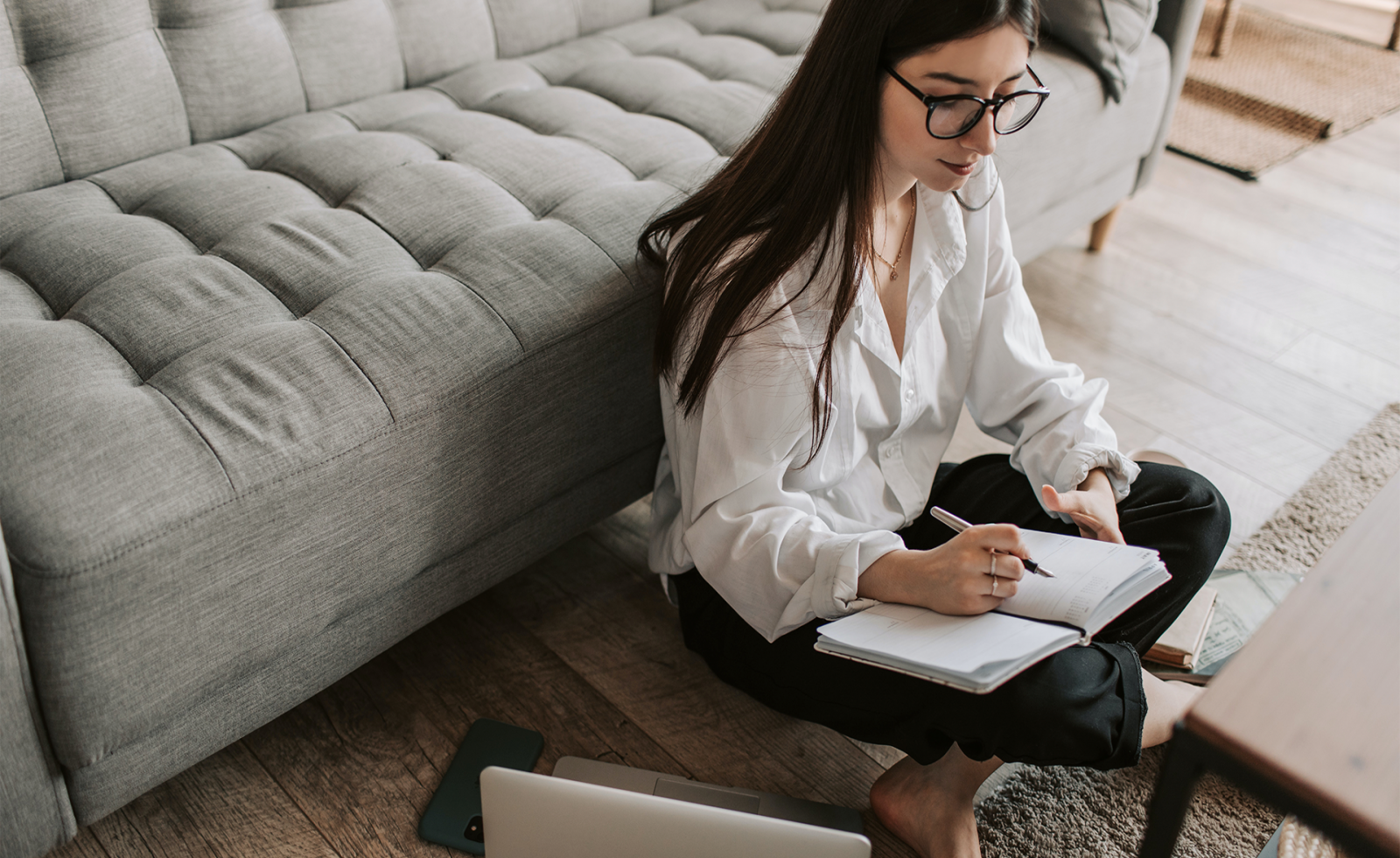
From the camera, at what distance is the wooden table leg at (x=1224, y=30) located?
2932mm

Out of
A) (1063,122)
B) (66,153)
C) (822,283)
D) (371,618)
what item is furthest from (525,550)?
(1063,122)

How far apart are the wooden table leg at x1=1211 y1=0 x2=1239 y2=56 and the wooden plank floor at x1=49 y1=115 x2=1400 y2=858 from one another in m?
1.06

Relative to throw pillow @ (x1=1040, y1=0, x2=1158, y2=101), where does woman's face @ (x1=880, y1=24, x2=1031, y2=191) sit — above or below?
above

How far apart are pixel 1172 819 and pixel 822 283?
1.67ft

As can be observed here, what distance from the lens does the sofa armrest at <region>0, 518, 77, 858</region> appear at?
766mm

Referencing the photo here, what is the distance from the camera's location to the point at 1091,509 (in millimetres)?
988

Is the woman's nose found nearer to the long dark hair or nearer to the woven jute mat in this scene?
the long dark hair

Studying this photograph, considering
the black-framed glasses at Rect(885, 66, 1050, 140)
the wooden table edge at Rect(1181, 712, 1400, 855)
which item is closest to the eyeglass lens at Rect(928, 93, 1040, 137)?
the black-framed glasses at Rect(885, 66, 1050, 140)

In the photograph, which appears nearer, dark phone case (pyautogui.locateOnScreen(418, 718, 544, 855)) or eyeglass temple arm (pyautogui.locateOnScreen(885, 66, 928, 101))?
eyeglass temple arm (pyautogui.locateOnScreen(885, 66, 928, 101))

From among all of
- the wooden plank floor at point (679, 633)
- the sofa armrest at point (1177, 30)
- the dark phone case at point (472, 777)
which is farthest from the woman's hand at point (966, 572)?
the sofa armrest at point (1177, 30)

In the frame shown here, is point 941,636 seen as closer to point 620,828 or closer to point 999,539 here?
point 999,539

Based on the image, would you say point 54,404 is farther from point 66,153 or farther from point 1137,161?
point 1137,161

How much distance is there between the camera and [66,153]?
4.12ft

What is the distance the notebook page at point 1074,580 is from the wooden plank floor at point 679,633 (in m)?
0.36
